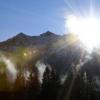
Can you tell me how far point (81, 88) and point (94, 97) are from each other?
621 cm

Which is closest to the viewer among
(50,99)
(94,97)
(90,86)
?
(50,99)

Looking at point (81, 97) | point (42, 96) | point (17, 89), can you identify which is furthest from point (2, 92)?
point (81, 97)

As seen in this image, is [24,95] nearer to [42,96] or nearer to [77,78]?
[42,96]

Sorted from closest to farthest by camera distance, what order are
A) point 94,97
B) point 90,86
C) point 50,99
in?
point 50,99 → point 94,97 → point 90,86

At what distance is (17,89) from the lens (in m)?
164

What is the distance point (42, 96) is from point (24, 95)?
6825 mm

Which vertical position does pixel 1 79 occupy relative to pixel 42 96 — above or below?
above

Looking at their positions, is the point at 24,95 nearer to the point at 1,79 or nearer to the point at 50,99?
the point at 50,99

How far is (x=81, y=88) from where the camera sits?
165 m

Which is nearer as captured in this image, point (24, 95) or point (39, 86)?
point (24, 95)

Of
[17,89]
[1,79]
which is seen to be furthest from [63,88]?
[1,79]

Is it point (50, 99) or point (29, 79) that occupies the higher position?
point (29, 79)

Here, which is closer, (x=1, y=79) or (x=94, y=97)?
(x=94, y=97)

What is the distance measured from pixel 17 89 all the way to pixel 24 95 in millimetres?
10128
